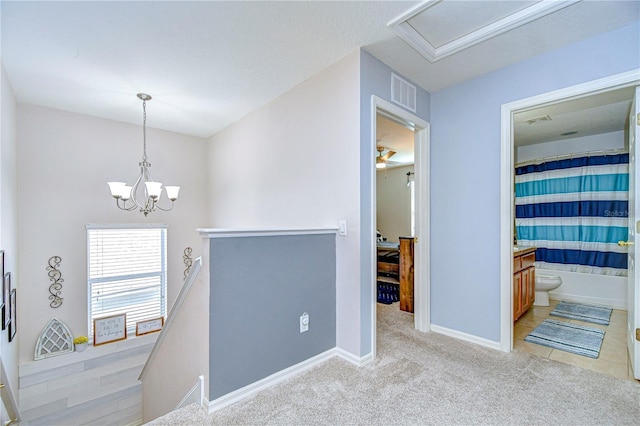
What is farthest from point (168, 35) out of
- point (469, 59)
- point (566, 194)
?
point (566, 194)

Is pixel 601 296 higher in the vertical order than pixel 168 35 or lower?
lower

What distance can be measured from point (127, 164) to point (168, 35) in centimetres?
269

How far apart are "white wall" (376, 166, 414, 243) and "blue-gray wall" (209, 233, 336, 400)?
4908 mm

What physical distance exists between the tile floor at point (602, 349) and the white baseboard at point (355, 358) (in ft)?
4.36

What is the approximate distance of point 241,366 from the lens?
193cm

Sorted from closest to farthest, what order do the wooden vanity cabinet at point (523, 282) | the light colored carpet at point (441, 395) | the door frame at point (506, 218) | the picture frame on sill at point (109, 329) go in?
the light colored carpet at point (441, 395) < the door frame at point (506, 218) < the wooden vanity cabinet at point (523, 282) < the picture frame on sill at point (109, 329)

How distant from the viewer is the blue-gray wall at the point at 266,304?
1.85 meters

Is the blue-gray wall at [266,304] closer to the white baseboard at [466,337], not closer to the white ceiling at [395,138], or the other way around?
the white baseboard at [466,337]

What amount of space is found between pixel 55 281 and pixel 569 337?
19.1ft

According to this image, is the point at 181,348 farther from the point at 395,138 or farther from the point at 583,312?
the point at 583,312

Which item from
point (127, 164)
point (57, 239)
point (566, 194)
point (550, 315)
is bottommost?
point (550, 315)

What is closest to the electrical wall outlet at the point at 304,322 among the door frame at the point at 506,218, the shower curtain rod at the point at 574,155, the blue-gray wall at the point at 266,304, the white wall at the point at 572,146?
the blue-gray wall at the point at 266,304

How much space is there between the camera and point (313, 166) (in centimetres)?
278

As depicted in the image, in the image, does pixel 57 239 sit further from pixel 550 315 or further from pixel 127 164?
pixel 550 315
